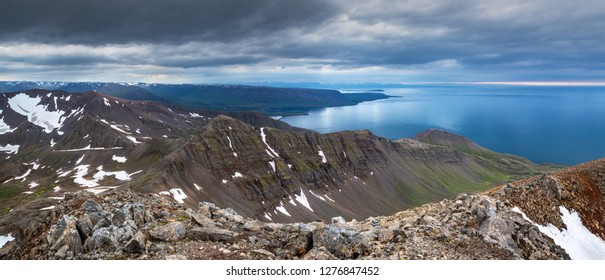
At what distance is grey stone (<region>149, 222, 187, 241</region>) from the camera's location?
15.7 metres

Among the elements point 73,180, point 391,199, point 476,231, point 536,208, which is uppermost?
point 476,231

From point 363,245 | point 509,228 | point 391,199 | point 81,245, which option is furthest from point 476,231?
point 391,199

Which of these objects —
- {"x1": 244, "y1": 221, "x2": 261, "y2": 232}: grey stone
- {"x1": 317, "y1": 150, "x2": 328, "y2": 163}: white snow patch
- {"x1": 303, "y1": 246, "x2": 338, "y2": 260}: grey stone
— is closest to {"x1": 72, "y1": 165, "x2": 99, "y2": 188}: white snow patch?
{"x1": 317, "y1": 150, "x2": 328, "y2": 163}: white snow patch

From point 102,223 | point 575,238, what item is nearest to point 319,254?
point 102,223

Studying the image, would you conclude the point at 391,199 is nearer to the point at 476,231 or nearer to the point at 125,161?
the point at 125,161

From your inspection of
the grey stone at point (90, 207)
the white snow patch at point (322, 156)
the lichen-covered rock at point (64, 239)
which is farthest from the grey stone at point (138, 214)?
the white snow patch at point (322, 156)

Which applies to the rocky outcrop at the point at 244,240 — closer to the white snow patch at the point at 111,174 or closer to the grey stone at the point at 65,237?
the grey stone at the point at 65,237

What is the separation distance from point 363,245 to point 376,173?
586ft

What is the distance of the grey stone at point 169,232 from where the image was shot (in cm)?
1573

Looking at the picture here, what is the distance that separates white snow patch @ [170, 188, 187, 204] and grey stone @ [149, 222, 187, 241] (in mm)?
75260

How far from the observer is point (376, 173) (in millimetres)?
189625

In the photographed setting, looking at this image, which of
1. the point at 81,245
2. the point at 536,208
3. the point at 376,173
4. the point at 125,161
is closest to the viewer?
the point at 81,245

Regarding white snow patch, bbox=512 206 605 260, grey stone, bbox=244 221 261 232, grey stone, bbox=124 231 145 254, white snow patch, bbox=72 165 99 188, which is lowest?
white snow patch, bbox=72 165 99 188

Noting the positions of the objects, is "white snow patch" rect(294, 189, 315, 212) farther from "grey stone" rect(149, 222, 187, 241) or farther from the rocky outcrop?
"grey stone" rect(149, 222, 187, 241)
